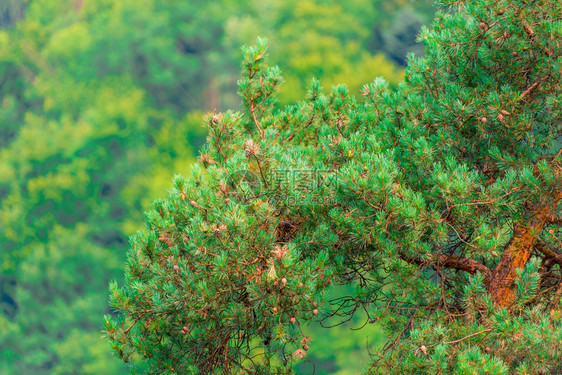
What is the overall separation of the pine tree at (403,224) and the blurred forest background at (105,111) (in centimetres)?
943

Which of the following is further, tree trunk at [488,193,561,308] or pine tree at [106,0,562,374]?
tree trunk at [488,193,561,308]

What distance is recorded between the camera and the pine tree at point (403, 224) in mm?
1989

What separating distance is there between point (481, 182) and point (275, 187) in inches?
30.5

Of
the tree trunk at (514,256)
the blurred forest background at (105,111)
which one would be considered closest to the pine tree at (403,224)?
the tree trunk at (514,256)

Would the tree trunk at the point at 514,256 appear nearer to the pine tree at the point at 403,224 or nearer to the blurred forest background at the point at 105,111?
the pine tree at the point at 403,224

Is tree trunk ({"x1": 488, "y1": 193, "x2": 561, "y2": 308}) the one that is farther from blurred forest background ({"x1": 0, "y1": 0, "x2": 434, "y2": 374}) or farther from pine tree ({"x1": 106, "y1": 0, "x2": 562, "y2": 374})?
blurred forest background ({"x1": 0, "y1": 0, "x2": 434, "y2": 374})

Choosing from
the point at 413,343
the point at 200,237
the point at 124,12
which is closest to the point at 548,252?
the point at 413,343

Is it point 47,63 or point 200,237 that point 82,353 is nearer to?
point 47,63

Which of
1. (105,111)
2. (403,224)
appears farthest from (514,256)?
(105,111)

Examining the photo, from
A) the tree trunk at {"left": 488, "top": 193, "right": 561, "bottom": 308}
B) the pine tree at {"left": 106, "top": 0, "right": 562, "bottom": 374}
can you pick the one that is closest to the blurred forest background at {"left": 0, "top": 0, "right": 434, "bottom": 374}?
the pine tree at {"left": 106, "top": 0, "right": 562, "bottom": 374}

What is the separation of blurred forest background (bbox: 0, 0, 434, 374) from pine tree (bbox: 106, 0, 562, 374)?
30.9 ft

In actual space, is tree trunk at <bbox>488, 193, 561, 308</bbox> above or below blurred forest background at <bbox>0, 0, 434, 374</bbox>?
below

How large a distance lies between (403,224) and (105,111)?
1335 cm

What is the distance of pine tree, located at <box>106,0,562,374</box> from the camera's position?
1989 millimetres
